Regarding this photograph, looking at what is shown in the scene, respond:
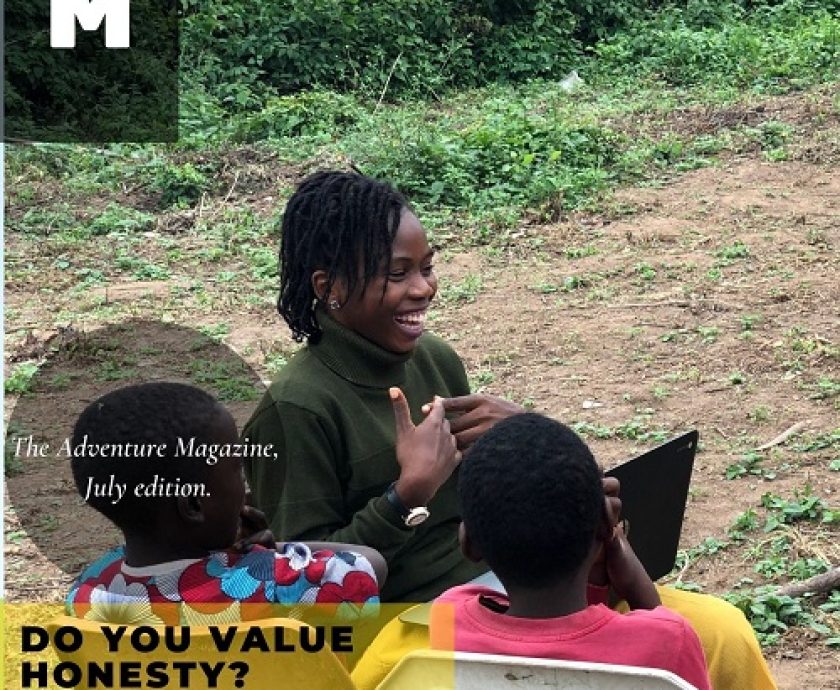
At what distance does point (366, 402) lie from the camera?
2855mm

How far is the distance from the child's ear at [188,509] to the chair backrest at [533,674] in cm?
43

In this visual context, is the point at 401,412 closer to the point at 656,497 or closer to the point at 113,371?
the point at 656,497

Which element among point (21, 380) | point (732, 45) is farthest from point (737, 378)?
point (732, 45)

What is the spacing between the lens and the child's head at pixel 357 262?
2.93 meters

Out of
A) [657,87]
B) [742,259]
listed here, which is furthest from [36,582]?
[657,87]

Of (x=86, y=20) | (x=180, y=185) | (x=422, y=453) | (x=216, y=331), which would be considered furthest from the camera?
(x=86, y=20)

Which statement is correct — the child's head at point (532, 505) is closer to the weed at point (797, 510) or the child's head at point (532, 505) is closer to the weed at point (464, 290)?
the weed at point (797, 510)

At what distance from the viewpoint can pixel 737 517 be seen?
4734 millimetres

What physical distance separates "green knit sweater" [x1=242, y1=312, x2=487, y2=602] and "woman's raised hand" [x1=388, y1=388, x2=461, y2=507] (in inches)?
2.1

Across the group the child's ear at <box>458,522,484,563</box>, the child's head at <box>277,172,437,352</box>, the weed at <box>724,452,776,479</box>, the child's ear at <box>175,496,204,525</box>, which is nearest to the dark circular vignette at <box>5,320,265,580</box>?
the weed at <box>724,452,776,479</box>

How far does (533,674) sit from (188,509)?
605mm

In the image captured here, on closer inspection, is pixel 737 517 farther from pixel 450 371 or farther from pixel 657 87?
pixel 657 87

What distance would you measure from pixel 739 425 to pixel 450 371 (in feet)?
8.79

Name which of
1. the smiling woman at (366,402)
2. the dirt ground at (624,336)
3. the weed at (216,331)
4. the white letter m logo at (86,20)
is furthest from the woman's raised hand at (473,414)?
the white letter m logo at (86,20)
